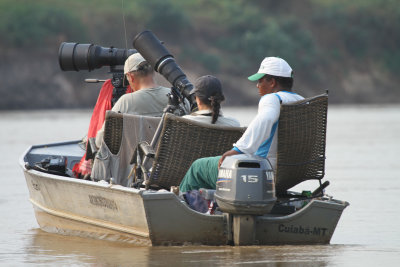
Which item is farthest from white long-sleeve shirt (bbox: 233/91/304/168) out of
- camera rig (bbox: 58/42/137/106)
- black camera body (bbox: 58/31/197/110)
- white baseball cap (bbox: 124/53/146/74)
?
camera rig (bbox: 58/42/137/106)

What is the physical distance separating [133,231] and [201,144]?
0.79 metres

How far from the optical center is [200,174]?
6750mm

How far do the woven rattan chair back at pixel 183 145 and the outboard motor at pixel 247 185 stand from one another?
0.56 metres

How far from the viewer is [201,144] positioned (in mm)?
6898

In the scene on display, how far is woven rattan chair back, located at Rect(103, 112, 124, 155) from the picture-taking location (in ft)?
23.3

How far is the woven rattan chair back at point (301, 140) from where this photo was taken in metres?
6.44

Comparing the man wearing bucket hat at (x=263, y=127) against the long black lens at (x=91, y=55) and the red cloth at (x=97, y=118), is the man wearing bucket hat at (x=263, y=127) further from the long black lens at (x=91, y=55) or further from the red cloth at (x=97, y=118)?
the long black lens at (x=91, y=55)

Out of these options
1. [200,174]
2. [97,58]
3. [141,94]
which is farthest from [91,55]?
[200,174]

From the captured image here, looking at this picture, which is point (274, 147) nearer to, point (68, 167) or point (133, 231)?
point (133, 231)

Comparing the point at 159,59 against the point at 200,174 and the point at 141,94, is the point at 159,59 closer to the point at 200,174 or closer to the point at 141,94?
the point at 141,94

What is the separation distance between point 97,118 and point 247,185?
88.6 inches

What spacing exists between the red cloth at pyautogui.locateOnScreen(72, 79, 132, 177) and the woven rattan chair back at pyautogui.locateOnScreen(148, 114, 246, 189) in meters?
1.17

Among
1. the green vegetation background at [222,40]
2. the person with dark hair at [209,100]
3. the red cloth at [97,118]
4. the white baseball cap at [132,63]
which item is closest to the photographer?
the person with dark hair at [209,100]

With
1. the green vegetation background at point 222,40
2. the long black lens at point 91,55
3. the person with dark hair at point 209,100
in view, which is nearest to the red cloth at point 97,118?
the long black lens at point 91,55
